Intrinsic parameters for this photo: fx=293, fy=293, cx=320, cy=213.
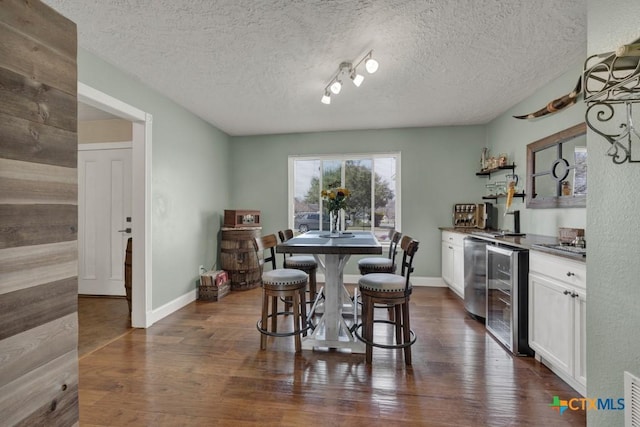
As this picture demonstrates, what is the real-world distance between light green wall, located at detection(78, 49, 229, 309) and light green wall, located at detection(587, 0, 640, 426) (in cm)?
324

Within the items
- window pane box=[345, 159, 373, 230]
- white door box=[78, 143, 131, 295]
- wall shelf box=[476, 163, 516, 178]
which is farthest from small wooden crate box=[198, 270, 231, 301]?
wall shelf box=[476, 163, 516, 178]

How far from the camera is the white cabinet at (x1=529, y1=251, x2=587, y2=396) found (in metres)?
1.79

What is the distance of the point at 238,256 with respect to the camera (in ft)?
13.9

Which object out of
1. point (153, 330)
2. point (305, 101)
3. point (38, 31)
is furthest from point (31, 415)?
point (305, 101)

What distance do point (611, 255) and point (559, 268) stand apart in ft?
2.66

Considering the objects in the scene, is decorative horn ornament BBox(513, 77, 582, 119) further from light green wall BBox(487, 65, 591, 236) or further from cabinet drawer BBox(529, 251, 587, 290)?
cabinet drawer BBox(529, 251, 587, 290)

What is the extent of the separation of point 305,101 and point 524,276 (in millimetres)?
2776

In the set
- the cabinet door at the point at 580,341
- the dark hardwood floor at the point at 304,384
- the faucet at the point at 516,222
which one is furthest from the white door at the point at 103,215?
the faucet at the point at 516,222

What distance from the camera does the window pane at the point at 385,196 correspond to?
4.65 metres

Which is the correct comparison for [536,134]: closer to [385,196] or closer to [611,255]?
[385,196]

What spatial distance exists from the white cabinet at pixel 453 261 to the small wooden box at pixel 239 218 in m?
2.90

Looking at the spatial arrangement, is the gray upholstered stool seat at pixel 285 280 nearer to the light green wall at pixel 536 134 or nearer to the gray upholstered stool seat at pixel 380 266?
the gray upholstered stool seat at pixel 380 266

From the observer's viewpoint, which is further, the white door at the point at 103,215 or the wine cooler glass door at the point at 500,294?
the white door at the point at 103,215

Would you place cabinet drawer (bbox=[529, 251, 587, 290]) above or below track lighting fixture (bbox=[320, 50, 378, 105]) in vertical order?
below
